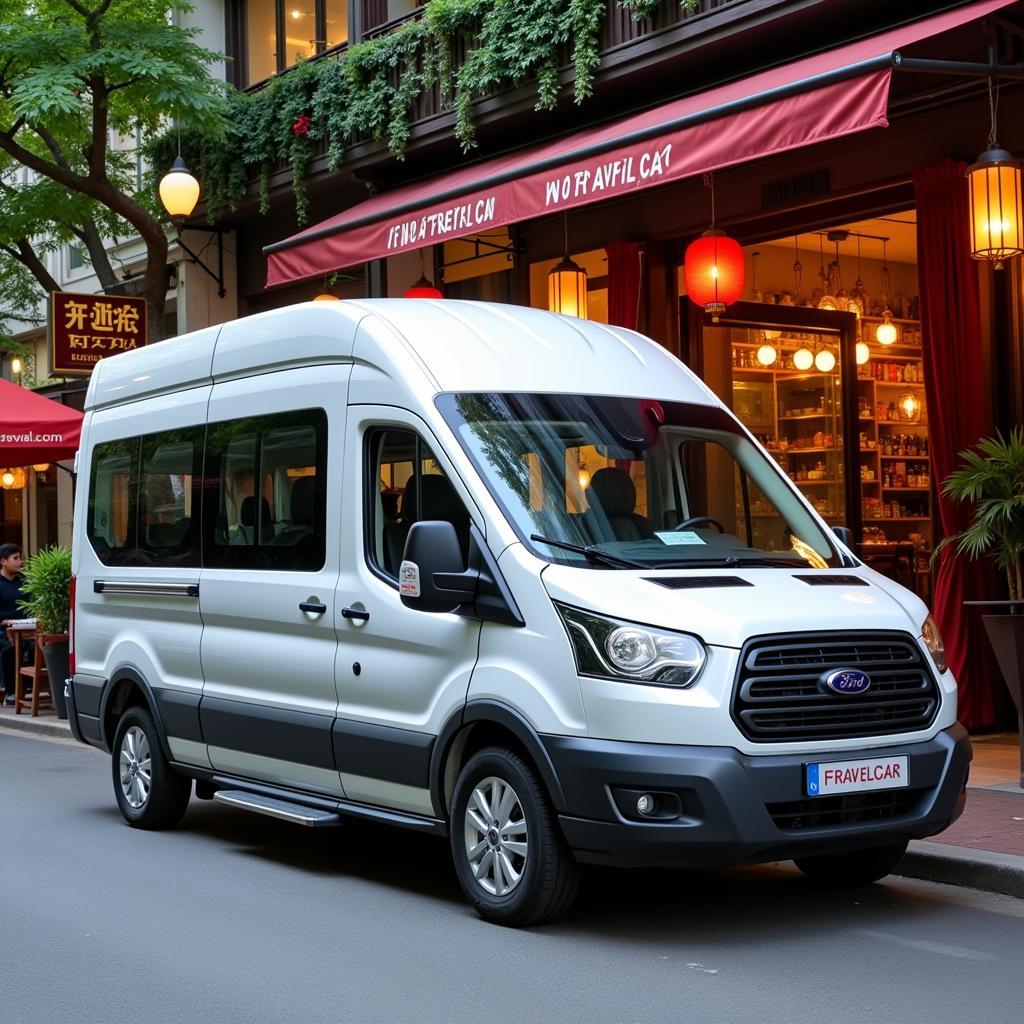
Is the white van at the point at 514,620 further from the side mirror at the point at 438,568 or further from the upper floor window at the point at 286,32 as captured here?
the upper floor window at the point at 286,32

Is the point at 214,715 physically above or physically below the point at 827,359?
below

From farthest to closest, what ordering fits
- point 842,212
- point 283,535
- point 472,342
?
point 842,212
point 283,535
point 472,342

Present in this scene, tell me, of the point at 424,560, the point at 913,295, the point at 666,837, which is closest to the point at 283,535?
the point at 424,560

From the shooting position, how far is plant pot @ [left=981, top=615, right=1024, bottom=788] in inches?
360

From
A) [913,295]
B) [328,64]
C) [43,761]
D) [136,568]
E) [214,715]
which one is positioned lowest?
[43,761]

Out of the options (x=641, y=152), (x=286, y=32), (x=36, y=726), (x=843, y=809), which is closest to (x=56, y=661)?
(x=36, y=726)

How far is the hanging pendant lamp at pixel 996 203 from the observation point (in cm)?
979

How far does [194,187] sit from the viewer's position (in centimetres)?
1514

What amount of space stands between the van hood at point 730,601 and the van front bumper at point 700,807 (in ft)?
1.58

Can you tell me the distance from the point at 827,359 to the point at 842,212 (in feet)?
11.3

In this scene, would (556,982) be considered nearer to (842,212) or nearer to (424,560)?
(424,560)

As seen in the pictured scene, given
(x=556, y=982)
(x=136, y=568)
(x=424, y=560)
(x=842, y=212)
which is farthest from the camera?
(x=842, y=212)

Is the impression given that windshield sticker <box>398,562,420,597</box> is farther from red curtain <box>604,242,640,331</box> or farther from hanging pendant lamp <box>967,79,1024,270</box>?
red curtain <box>604,242,640,331</box>

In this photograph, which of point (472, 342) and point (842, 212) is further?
point (842, 212)
